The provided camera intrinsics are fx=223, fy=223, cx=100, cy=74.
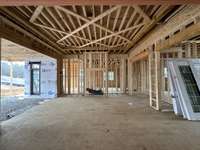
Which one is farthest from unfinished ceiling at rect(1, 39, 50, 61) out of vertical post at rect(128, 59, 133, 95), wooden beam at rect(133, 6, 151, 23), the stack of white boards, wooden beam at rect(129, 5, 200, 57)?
vertical post at rect(128, 59, 133, 95)

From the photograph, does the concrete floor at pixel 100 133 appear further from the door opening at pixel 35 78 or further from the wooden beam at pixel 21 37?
the door opening at pixel 35 78

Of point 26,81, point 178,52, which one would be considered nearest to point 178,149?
point 178,52

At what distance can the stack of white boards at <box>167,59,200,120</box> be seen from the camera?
660 centimetres

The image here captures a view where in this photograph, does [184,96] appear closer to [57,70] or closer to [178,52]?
[178,52]

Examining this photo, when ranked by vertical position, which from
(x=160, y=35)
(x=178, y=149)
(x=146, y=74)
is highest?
(x=160, y=35)

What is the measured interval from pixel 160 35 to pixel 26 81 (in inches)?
485

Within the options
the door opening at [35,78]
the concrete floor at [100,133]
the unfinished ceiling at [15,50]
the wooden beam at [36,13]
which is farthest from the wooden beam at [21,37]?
the door opening at [35,78]

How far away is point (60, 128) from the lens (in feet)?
17.9

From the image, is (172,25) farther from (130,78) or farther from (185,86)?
(130,78)

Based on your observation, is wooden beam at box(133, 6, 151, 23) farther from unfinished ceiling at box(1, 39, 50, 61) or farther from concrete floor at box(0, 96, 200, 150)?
unfinished ceiling at box(1, 39, 50, 61)

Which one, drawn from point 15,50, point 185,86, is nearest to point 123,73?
point 15,50

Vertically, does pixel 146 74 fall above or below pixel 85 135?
above

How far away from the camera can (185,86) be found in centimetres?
709

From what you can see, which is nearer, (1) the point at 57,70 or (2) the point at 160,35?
(2) the point at 160,35
